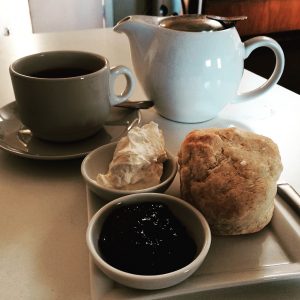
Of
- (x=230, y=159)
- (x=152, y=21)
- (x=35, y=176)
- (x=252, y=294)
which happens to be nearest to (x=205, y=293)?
(x=252, y=294)

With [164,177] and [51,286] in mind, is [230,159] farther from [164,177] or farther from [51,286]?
[51,286]

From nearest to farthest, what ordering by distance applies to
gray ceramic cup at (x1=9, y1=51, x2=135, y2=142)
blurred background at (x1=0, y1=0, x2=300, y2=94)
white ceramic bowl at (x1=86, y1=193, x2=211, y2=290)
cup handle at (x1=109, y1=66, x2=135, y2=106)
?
white ceramic bowl at (x1=86, y1=193, x2=211, y2=290) → gray ceramic cup at (x1=9, y1=51, x2=135, y2=142) → cup handle at (x1=109, y1=66, x2=135, y2=106) → blurred background at (x1=0, y1=0, x2=300, y2=94)

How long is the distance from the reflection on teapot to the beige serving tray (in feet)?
1.00

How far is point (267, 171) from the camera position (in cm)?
52

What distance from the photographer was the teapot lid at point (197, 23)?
0.76 metres

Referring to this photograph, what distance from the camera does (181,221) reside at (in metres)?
0.50

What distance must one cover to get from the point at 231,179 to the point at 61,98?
32 cm

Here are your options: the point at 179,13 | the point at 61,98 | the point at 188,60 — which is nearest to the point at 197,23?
the point at 188,60

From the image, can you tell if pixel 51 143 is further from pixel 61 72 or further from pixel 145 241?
pixel 145 241

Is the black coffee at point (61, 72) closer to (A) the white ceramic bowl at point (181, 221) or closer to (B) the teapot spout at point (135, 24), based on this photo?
(B) the teapot spout at point (135, 24)

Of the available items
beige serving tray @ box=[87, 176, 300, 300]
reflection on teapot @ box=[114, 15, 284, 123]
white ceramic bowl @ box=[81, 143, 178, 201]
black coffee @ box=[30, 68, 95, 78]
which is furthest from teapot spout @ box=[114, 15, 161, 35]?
beige serving tray @ box=[87, 176, 300, 300]

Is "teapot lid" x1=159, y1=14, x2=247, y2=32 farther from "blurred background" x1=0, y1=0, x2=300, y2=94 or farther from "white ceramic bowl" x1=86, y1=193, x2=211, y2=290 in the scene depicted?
"blurred background" x1=0, y1=0, x2=300, y2=94

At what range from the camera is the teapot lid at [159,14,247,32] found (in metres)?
0.76

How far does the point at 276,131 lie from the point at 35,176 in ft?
1.67
